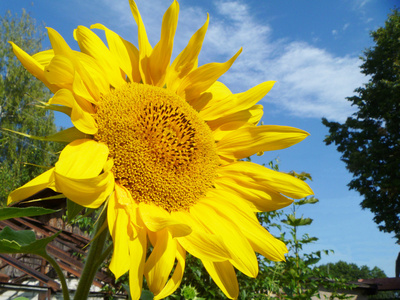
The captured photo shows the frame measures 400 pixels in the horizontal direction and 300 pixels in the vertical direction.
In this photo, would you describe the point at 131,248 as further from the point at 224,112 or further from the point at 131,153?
the point at 224,112

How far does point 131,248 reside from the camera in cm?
85

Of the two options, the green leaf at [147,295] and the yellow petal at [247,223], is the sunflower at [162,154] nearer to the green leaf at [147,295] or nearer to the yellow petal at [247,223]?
the yellow petal at [247,223]

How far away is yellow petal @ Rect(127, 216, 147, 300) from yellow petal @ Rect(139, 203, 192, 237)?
2 centimetres

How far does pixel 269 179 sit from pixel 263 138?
0.13 meters

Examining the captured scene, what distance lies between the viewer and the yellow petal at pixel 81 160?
2.66ft

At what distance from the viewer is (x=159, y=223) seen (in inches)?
33.3

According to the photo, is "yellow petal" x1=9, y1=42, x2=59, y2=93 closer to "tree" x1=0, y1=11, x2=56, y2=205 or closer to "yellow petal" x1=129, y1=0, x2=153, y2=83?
"yellow petal" x1=129, y1=0, x2=153, y2=83

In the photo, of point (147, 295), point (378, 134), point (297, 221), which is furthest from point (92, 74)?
point (378, 134)

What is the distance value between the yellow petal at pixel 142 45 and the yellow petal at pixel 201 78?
120 millimetres

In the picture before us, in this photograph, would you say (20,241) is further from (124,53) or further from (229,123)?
(229,123)

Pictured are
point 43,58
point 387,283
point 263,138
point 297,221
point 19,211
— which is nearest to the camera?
point 19,211

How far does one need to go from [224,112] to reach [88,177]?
20.3 inches

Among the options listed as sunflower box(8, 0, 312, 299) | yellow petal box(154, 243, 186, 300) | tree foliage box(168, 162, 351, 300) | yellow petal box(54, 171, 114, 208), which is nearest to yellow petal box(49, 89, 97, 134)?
sunflower box(8, 0, 312, 299)

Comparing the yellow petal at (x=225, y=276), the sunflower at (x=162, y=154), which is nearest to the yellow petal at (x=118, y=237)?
the sunflower at (x=162, y=154)
